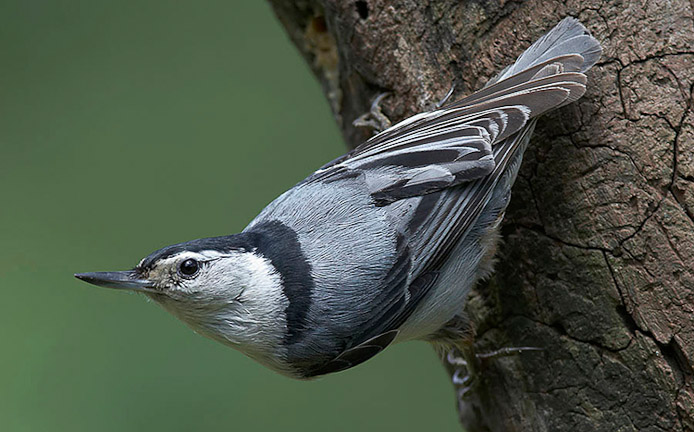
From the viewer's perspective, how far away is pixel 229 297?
182 centimetres

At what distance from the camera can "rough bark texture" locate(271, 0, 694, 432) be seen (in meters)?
1.78

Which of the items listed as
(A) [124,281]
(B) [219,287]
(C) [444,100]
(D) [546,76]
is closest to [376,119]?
(C) [444,100]

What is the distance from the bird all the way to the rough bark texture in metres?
0.09

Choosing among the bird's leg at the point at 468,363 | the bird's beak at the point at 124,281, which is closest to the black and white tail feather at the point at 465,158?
the bird's leg at the point at 468,363

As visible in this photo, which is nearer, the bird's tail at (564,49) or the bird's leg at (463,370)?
Result: the bird's tail at (564,49)

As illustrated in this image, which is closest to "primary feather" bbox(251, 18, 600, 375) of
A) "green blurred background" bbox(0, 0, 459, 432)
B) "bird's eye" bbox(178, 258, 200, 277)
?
"bird's eye" bbox(178, 258, 200, 277)

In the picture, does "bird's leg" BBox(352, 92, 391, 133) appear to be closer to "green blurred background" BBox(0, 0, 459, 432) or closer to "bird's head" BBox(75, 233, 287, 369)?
"bird's head" BBox(75, 233, 287, 369)

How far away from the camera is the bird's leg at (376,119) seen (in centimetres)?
240

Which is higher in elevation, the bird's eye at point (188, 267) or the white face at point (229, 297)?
the bird's eye at point (188, 267)

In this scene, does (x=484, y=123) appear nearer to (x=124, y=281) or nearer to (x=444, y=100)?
(x=444, y=100)

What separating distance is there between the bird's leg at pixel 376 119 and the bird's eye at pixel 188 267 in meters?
0.89

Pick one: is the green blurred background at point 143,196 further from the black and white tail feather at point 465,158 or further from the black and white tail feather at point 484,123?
the black and white tail feather at point 484,123

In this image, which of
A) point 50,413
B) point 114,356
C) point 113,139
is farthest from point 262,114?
point 50,413

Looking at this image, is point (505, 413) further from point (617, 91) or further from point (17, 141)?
point (17, 141)
